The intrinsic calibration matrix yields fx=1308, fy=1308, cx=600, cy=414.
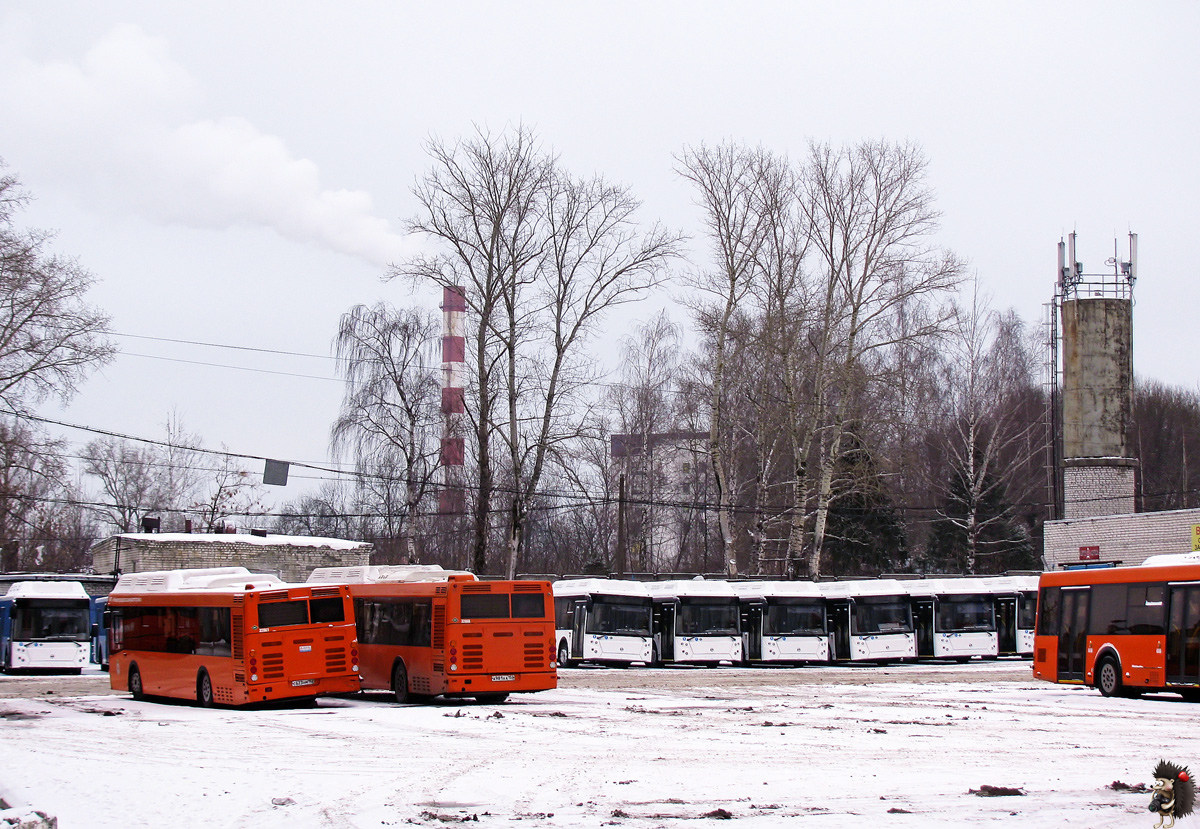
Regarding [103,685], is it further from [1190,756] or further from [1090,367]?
[1090,367]

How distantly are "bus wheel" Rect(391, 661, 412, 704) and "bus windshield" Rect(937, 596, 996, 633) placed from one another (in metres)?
24.9

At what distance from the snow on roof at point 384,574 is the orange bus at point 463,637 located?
6 centimetres

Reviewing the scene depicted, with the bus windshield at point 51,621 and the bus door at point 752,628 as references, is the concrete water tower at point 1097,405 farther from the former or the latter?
the bus windshield at point 51,621

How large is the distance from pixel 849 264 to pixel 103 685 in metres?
30.3

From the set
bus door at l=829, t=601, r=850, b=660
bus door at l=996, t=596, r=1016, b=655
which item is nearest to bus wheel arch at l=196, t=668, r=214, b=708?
bus door at l=829, t=601, r=850, b=660

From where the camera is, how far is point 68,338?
43.6 m

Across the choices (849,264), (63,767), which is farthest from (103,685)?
(849,264)

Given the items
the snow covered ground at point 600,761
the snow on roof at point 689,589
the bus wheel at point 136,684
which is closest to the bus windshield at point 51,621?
the bus wheel at point 136,684

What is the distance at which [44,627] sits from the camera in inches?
1644

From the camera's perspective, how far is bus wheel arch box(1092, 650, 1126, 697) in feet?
86.5

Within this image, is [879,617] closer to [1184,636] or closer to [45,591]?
[1184,636]

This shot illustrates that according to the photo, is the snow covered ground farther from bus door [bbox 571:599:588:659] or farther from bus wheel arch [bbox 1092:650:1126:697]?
bus door [bbox 571:599:588:659]

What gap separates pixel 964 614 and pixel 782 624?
6742 millimetres

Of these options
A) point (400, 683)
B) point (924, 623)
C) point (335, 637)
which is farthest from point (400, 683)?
point (924, 623)
